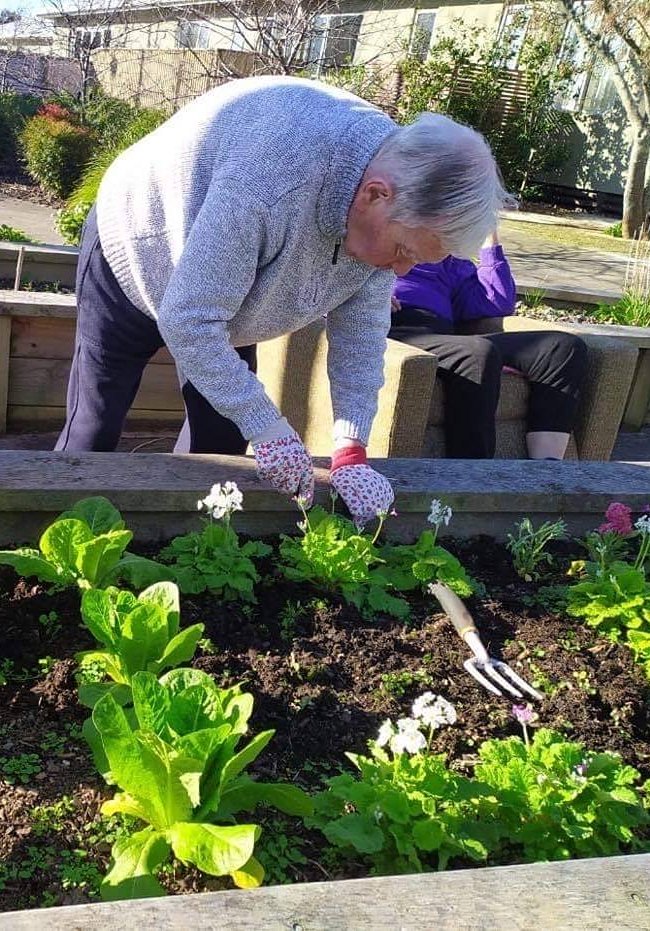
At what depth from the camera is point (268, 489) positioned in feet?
6.88

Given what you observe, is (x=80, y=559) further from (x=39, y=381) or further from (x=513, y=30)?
(x=513, y=30)

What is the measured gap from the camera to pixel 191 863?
3.96ft

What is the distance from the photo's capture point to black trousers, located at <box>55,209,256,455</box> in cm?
239

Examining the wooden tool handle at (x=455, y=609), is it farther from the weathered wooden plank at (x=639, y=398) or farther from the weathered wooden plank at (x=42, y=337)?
the weathered wooden plank at (x=639, y=398)

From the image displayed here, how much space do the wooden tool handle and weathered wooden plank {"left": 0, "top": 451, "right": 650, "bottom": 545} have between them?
1.24 ft

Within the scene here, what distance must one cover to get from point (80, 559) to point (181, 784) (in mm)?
611

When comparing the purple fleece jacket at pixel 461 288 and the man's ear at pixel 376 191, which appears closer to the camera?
the man's ear at pixel 376 191

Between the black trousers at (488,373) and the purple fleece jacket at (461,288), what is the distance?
0.11 m

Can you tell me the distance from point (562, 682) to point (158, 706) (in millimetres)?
877

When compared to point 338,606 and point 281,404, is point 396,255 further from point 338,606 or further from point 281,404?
point 281,404

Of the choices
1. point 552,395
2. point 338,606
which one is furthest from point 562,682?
point 552,395

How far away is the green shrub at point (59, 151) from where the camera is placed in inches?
399

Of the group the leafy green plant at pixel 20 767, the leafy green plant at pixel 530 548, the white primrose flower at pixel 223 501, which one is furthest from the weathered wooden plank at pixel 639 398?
the leafy green plant at pixel 20 767

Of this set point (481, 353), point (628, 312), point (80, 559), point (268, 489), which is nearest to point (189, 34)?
point (628, 312)
